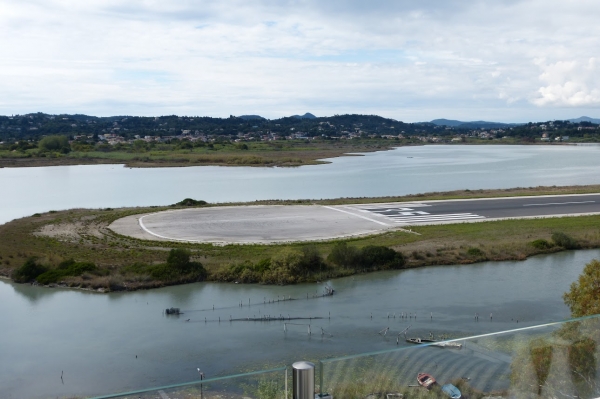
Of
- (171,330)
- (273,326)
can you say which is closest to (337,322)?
(273,326)

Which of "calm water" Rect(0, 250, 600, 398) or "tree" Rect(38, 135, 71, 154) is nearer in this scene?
"calm water" Rect(0, 250, 600, 398)

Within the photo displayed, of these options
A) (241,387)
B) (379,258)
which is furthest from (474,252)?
(241,387)

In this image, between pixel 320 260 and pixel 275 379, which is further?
pixel 320 260

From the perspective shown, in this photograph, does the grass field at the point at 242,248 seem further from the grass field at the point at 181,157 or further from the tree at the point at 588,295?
the grass field at the point at 181,157

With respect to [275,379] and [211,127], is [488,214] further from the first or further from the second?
[211,127]

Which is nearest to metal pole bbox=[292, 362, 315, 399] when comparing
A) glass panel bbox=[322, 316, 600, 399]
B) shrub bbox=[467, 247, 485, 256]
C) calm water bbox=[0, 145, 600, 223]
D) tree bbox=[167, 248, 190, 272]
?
glass panel bbox=[322, 316, 600, 399]

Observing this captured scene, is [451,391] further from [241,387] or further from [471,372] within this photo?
[241,387]

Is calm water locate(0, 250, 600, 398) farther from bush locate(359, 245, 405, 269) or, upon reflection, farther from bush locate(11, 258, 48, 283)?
bush locate(359, 245, 405, 269)

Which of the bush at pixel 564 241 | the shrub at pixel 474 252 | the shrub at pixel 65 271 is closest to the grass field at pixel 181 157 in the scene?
the bush at pixel 564 241
